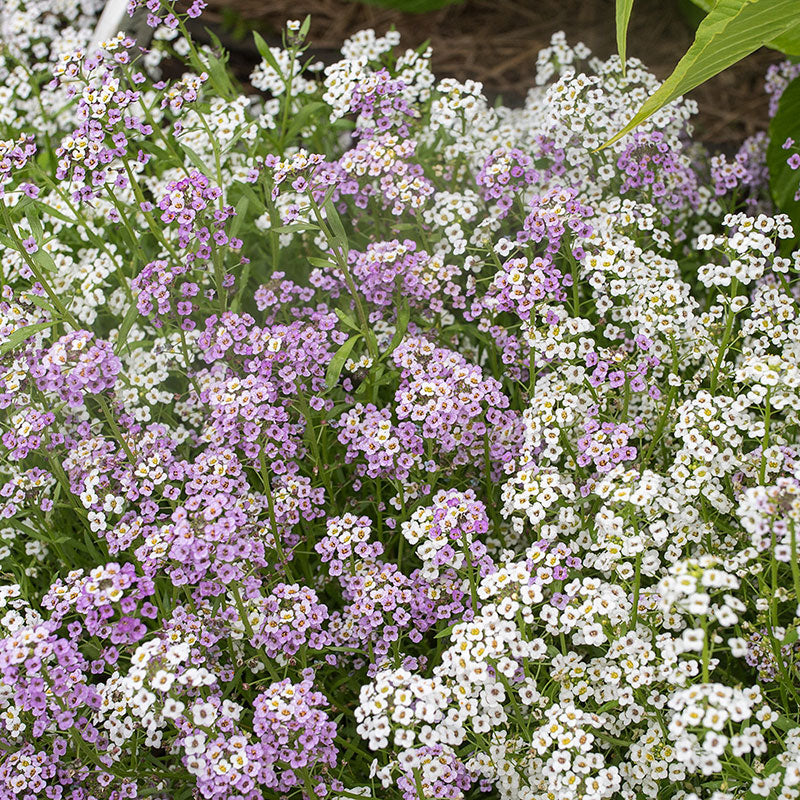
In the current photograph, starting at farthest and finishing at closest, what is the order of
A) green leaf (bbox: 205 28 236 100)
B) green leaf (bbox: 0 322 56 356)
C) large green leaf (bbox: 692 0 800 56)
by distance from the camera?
1. green leaf (bbox: 205 28 236 100)
2. large green leaf (bbox: 692 0 800 56)
3. green leaf (bbox: 0 322 56 356)

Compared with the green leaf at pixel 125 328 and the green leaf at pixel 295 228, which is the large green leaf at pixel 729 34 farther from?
the green leaf at pixel 125 328

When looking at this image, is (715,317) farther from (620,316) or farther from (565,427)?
(565,427)

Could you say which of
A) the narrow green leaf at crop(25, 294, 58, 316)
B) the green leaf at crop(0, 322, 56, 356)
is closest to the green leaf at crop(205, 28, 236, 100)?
the narrow green leaf at crop(25, 294, 58, 316)

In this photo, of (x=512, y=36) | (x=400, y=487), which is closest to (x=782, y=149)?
(x=400, y=487)

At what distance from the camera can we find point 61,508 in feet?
9.01

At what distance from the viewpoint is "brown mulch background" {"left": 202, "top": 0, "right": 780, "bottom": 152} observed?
482cm

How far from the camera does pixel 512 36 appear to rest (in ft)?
17.6

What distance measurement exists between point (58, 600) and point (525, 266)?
1358 mm

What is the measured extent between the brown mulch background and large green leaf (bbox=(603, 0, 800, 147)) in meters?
2.12

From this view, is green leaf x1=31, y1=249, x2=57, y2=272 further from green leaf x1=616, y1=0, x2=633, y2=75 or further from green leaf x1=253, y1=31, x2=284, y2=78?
green leaf x1=616, y1=0, x2=633, y2=75

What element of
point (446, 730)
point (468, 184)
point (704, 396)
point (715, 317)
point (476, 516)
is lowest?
point (446, 730)

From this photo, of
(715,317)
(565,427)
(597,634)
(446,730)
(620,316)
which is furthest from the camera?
(620,316)

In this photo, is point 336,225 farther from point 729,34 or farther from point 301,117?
point 729,34

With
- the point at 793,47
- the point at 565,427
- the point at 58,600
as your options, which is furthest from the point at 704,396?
the point at 58,600
